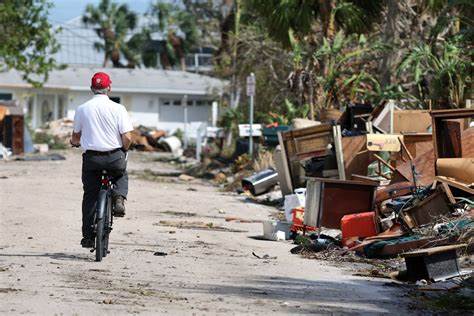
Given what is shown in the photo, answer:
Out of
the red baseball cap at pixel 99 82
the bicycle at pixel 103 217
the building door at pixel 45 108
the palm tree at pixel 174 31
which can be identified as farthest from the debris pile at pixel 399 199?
the palm tree at pixel 174 31

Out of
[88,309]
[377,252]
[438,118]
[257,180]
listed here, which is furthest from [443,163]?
[257,180]

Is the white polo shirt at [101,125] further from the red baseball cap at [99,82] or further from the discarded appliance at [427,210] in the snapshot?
the discarded appliance at [427,210]

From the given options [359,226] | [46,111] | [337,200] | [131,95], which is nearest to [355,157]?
[337,200]

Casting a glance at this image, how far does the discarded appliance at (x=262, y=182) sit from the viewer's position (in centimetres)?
2430

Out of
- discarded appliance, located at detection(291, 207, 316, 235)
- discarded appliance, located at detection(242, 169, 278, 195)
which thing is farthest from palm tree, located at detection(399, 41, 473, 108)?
discarded appliance, located at detection(291, 207, 316, 235)

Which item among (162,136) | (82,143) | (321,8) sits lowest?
(162,136)

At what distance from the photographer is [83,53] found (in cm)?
8662

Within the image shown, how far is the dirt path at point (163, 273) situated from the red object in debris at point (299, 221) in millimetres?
587

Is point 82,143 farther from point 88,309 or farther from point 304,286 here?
point 88,309

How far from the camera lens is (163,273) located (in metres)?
10.8

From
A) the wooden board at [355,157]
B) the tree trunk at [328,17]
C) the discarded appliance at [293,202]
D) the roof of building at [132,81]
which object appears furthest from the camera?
the roof of building at [132,81]

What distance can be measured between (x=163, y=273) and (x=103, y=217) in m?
1.20

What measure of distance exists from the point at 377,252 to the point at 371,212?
1.52m

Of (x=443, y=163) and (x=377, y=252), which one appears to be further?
(x=443, y=163)
